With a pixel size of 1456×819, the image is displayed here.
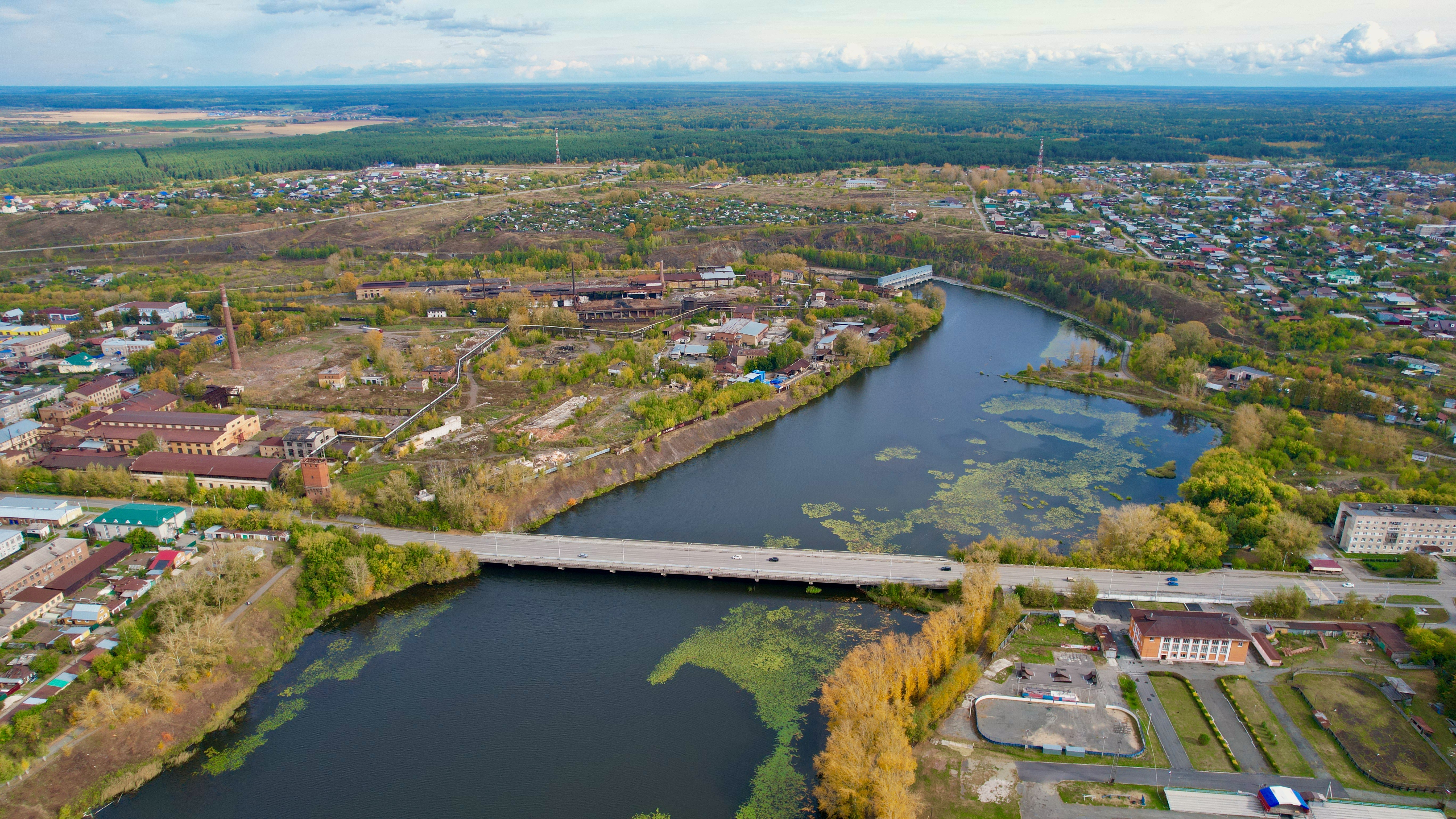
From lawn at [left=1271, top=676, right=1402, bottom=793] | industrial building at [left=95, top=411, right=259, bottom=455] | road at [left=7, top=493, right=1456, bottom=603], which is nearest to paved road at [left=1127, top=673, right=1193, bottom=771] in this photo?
lawn at [left=1271, top=676, right=1402, bottom=793]

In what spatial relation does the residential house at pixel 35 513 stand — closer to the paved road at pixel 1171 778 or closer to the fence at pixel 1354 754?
the paved road at pixel 1171 778

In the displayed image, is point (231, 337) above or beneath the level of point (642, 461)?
above

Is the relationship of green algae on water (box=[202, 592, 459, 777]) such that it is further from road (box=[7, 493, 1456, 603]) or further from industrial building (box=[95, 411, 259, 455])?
industrial building (box=[95, 411, 259, 455])

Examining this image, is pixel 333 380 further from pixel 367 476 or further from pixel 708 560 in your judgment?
pixel 708 560

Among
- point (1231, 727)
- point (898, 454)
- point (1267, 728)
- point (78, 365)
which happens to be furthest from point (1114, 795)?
point (78, 365)

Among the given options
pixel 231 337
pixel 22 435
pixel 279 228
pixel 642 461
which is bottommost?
pixel 642 461

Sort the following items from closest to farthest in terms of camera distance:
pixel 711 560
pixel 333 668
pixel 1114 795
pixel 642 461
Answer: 1. pixel 1114 795
2. pixel 333 668
3. pixel 711 560
4. pixel 642 461
